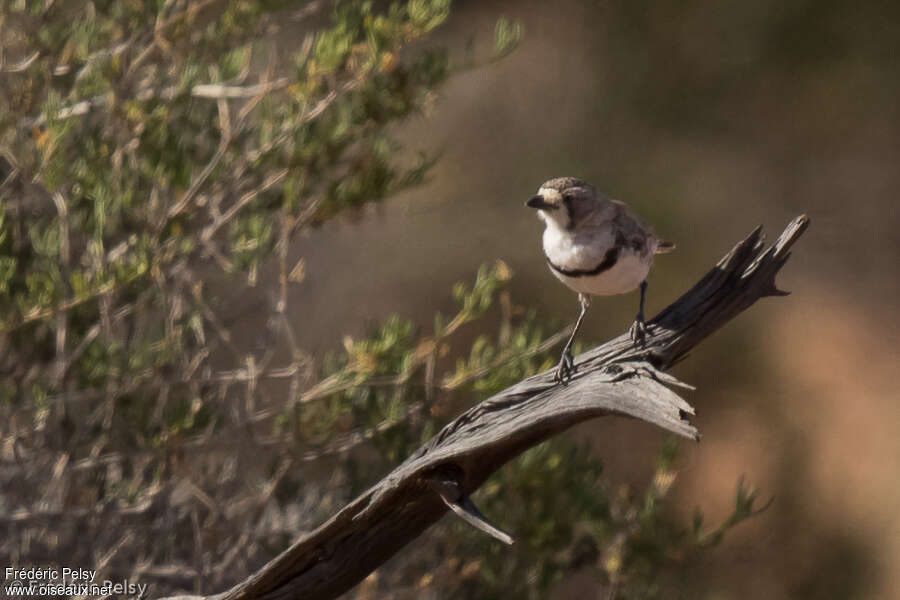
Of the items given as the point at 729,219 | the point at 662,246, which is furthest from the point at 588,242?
the point at 729,219

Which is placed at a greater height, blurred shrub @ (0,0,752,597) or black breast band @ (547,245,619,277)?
black breast band @ (547,245,619,277)

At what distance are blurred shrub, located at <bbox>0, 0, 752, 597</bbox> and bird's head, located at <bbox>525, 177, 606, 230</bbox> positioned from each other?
2.25ft

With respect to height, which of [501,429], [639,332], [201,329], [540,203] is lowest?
[201,329]

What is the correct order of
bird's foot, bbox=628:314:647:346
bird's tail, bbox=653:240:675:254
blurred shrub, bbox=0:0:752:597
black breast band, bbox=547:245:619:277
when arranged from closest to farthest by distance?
bird's foot, bbox=628:314:647:346, black breast band, bbox=547:245:619:277, bird's tail, bbox=653:240:675:254, blurred shrub, bbox=0:0:752:597

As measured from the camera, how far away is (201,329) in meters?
4.16

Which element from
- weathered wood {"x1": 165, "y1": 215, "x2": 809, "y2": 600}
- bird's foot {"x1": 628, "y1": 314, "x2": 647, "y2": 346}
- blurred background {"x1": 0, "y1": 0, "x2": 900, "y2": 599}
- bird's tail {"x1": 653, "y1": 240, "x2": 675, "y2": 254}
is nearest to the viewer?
weathered wood {"x1": 165, "y1": 215, "x2": 809, "y2": 600}

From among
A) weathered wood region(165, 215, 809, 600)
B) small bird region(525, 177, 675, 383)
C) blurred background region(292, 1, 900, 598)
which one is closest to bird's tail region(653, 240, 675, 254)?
small bird region(525, 177, 675, 383)

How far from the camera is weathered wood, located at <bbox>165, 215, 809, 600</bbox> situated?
282 centimetres

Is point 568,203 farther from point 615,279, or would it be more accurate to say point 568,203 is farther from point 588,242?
point 615,279

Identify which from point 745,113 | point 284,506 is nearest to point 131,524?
point 284,506

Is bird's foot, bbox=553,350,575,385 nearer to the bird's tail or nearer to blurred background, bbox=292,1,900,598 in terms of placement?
the bird's tail

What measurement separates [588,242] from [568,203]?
0.12 m

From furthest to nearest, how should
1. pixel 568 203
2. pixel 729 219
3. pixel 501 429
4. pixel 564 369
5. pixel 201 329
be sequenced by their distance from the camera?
pixel 729 219 < pixel 201 329 < pixel 568 203 < pixel 564 369 < pixel 501 429

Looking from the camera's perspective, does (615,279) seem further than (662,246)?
No
